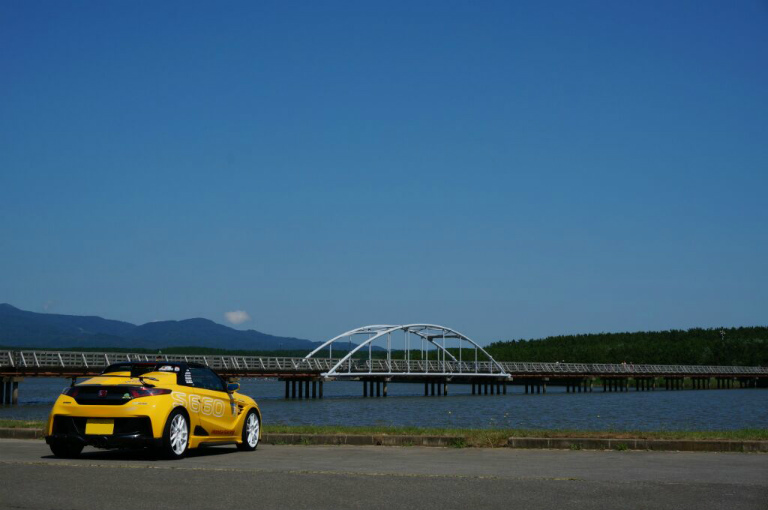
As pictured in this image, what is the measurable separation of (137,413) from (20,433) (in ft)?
20.4

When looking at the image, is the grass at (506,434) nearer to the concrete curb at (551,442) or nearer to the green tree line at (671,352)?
the concrete curb at (551,442)

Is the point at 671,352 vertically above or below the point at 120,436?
above

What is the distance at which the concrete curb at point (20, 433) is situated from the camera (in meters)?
19.3

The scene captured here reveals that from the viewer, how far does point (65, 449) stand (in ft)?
49.3

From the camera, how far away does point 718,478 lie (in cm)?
1226

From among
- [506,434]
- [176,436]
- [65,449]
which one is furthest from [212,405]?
[506,434]

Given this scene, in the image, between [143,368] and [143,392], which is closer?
[143,392]

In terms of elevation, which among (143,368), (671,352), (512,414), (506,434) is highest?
(671,352)

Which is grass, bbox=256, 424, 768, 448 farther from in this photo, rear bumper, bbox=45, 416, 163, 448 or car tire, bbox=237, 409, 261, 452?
rear bumper, bbox=45, 416, 163, 448

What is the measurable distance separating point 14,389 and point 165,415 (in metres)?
54.5

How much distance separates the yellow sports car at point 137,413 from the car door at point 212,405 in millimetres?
17

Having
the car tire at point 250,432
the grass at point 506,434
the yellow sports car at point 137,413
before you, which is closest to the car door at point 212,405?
the yellow sports car at point 137,413

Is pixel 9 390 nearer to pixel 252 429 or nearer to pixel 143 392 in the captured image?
pixel 252 429

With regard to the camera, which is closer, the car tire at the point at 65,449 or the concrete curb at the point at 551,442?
the car tire at the point at 65,449
